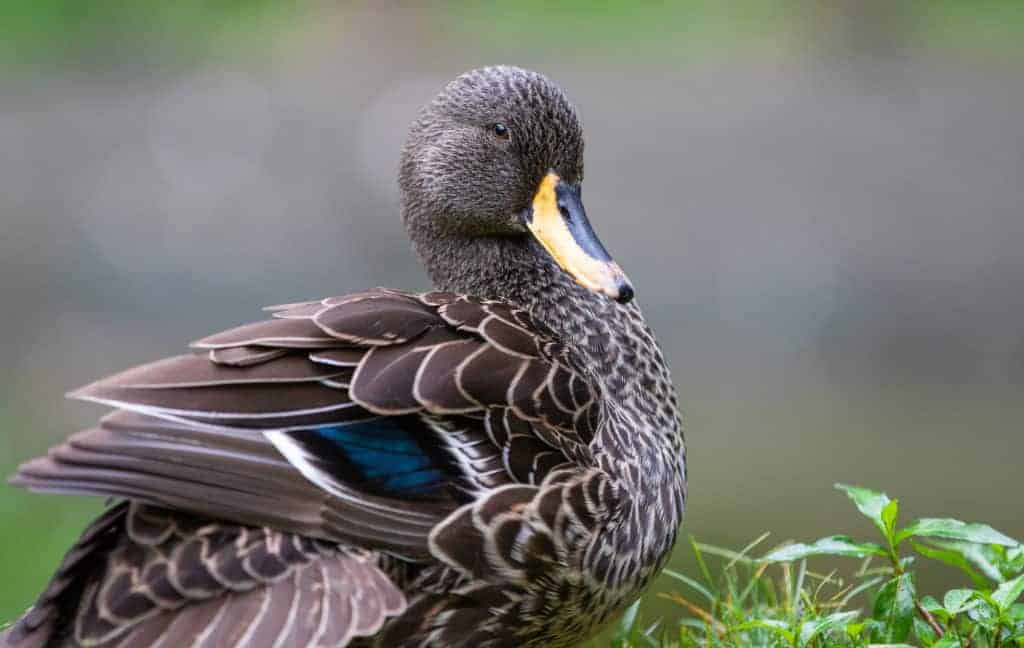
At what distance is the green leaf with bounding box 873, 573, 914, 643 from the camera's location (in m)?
2.60

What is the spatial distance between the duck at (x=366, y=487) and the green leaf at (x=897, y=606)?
422mm

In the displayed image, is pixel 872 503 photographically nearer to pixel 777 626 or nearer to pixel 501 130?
pixel 777 626

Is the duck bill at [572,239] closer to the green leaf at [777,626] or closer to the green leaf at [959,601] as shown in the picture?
the green leaf at [777,626]

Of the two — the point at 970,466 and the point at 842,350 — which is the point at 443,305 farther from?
the point at 842,350

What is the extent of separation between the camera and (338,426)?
246cm

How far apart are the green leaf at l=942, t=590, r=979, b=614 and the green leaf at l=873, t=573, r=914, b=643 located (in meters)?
0.11

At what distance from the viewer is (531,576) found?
2549 mm

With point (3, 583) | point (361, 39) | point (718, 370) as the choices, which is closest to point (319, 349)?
point (3, 583)

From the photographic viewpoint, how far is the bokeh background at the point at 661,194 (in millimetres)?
6070

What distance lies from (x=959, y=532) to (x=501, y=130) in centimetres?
125

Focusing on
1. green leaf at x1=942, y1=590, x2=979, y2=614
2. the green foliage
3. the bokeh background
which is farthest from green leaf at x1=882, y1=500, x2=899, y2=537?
the bokeh background

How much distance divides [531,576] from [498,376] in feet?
1.12

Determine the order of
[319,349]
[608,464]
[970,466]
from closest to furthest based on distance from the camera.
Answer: [319,349]
[608,464]
[970,466]

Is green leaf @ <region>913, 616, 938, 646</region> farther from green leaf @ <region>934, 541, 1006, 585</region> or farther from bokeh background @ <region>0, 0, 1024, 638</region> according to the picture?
bokeh background @ <region>0, 0, 1024, 638</region>
